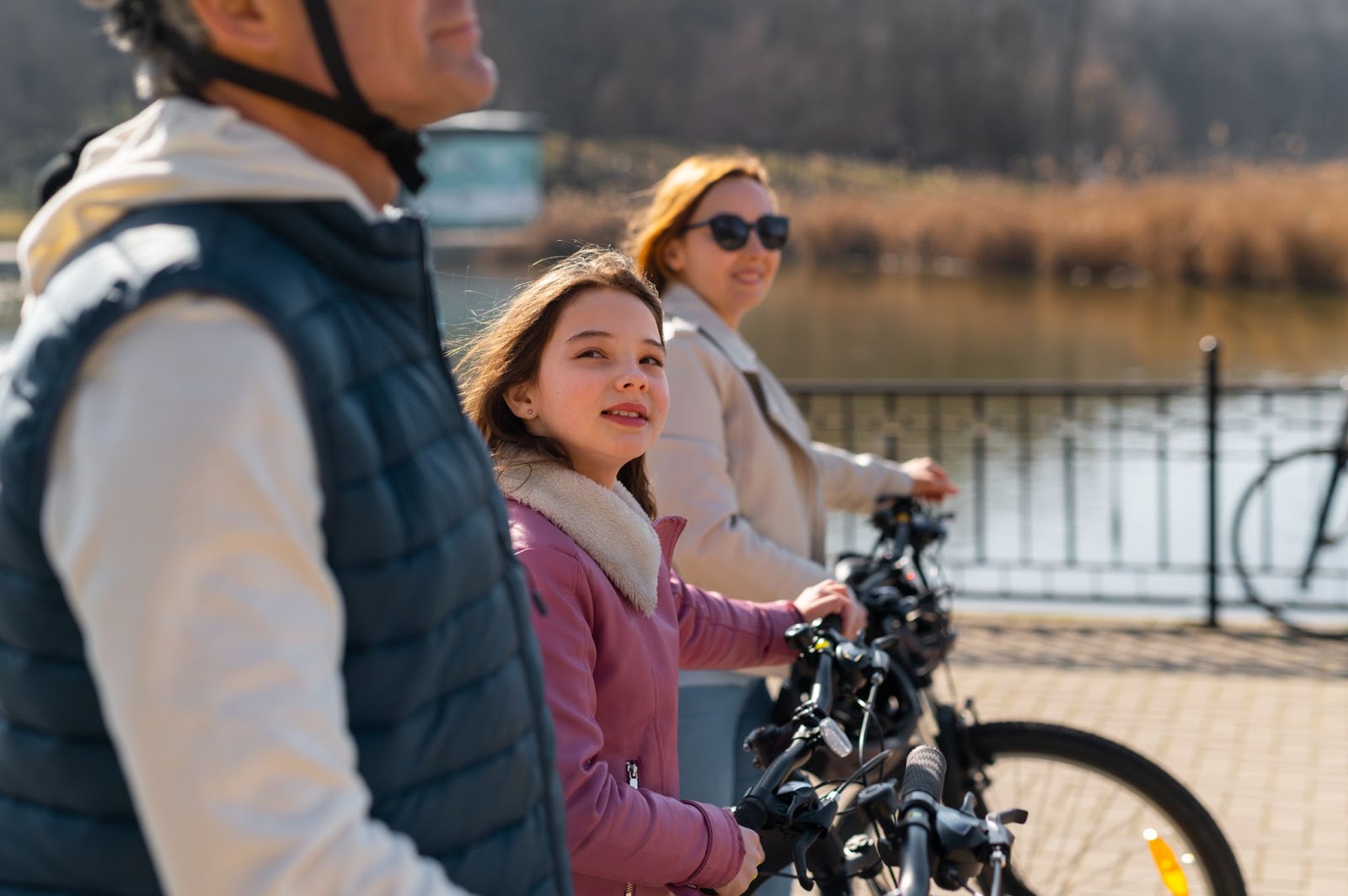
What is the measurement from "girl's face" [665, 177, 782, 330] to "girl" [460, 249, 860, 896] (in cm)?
99

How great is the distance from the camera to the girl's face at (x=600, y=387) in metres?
2.33

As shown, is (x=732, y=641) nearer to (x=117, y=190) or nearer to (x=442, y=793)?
(x=442, y=793)

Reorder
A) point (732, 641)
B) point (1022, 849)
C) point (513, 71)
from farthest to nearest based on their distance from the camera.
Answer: point (513, 71) < point (1022, 849) < point (732, 641)

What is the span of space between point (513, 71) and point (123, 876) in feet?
240

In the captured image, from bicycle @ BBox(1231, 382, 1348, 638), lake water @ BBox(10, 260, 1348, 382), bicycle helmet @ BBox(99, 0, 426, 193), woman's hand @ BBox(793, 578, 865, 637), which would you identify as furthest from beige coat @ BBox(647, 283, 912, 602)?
lake water @ BBox(10, 260, 1348, 382)

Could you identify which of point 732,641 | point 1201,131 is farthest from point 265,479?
point 1201,131

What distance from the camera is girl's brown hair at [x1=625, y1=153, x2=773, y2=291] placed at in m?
3.56

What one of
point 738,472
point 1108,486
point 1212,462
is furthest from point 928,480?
point 1108,486

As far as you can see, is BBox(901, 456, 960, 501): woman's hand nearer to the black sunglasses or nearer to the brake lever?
the black sunglasses

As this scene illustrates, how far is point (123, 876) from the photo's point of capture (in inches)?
50.2

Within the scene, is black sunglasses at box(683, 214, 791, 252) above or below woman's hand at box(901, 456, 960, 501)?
above

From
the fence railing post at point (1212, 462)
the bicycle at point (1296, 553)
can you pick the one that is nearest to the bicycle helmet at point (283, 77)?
the fence railing post at point (1212, 462)

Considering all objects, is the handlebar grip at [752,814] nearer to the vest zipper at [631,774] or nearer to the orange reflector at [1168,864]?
the vest zipper at [631,774]

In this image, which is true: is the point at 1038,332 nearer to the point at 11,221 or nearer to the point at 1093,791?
the point at 1093,791
